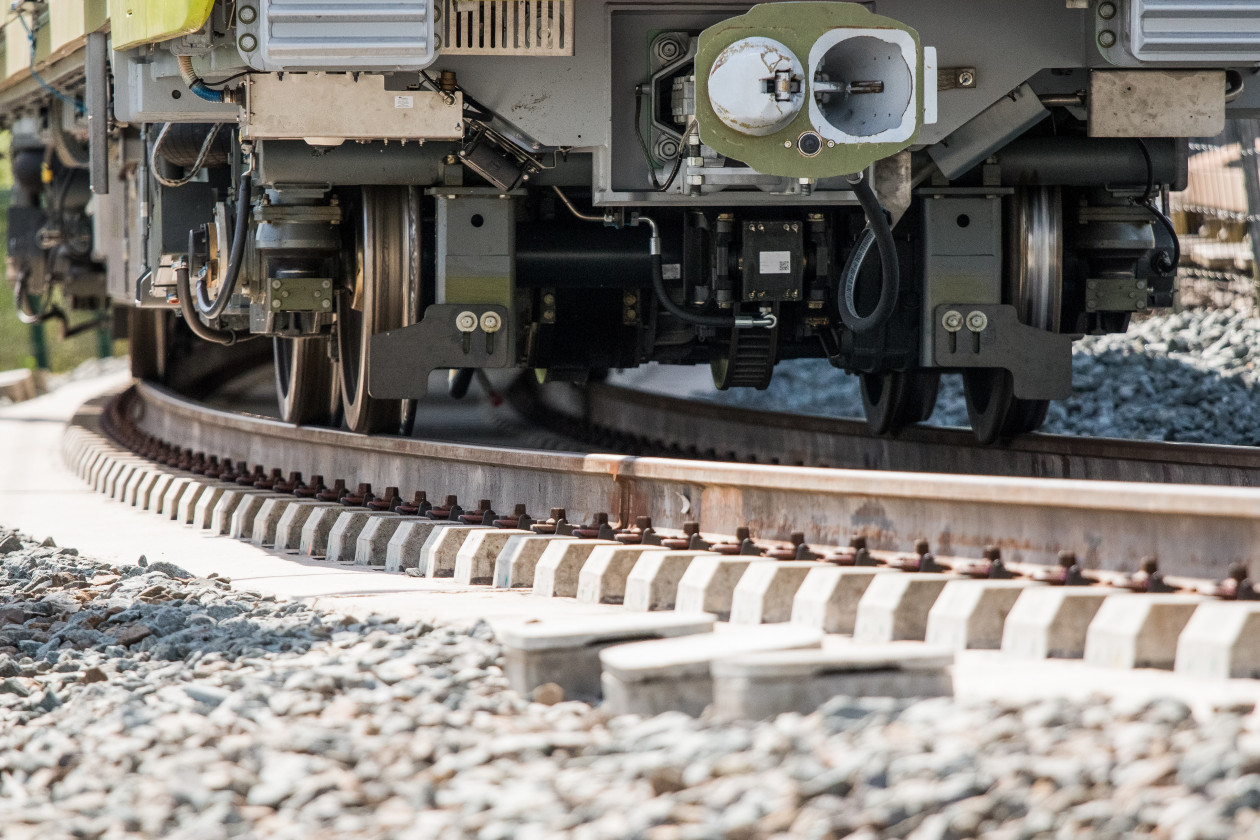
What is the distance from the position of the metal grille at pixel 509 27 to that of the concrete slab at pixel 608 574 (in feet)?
6.51

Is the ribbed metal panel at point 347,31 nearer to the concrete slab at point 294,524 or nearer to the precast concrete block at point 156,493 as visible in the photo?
the concrete slab at point 294,524

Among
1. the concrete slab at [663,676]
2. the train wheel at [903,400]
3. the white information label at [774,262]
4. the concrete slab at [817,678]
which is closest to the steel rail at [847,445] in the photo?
the train wheel at [903,400]

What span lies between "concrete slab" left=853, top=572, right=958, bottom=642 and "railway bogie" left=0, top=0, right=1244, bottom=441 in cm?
176

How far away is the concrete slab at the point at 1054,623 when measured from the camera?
3730mm

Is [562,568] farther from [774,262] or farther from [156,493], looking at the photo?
[156,493]

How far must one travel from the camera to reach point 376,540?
6078mm

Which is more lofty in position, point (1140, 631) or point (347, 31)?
point (347, 31)

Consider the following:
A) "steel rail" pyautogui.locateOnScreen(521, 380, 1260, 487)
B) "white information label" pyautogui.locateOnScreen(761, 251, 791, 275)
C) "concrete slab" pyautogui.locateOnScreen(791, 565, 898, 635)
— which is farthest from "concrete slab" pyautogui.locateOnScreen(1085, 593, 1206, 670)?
"white information label" pyautogui.locateOnScreen(761, 251, 791, 275)

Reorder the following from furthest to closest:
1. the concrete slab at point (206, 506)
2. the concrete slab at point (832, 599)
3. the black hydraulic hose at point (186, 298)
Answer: the black hydraulic hose at point (186, 298) → the concrete slab at point (206, 506) → the concrete slab at point (832, 599)

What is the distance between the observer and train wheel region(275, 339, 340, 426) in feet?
27.6

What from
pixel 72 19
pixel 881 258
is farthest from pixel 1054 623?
pixel 72 19

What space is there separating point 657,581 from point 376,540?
1.76m

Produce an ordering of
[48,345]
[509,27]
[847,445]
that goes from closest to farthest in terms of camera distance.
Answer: [509,27] → [847,445] → [48,345]

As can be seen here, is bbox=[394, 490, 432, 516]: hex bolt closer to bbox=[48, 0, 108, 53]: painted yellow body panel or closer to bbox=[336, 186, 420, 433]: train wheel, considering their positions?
bbox=[336, 186, 420, 433]: train wheel
